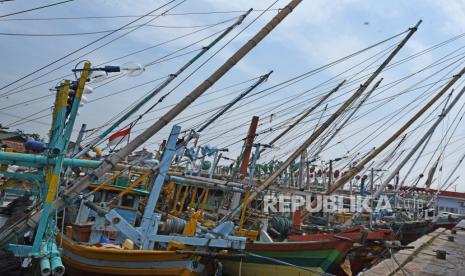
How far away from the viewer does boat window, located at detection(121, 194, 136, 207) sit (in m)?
12.8

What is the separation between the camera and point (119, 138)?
13.5m

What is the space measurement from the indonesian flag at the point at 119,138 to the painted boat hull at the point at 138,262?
13.3ft

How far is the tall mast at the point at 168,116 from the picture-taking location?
698 centimetres

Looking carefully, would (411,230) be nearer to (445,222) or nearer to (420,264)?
(445,222)

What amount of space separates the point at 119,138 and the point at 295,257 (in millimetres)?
6787

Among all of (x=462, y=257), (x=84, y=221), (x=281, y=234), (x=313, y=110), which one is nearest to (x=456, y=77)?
(x=313, y=110)

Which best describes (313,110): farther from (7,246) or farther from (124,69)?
(7,246)

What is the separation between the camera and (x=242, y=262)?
467 inches

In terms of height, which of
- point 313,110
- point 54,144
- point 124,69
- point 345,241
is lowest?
point 345,241

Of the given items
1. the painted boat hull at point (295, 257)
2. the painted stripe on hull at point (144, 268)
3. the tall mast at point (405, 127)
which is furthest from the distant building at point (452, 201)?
the painted stripe on hull at point (144, 268)

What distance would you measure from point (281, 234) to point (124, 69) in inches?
374

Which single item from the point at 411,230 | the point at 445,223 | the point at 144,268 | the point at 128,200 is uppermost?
the point at 128,200

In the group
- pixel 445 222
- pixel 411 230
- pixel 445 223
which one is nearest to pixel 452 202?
pixel 445 222

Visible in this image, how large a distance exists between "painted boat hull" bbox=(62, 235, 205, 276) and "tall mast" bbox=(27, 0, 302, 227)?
2.51 meters
